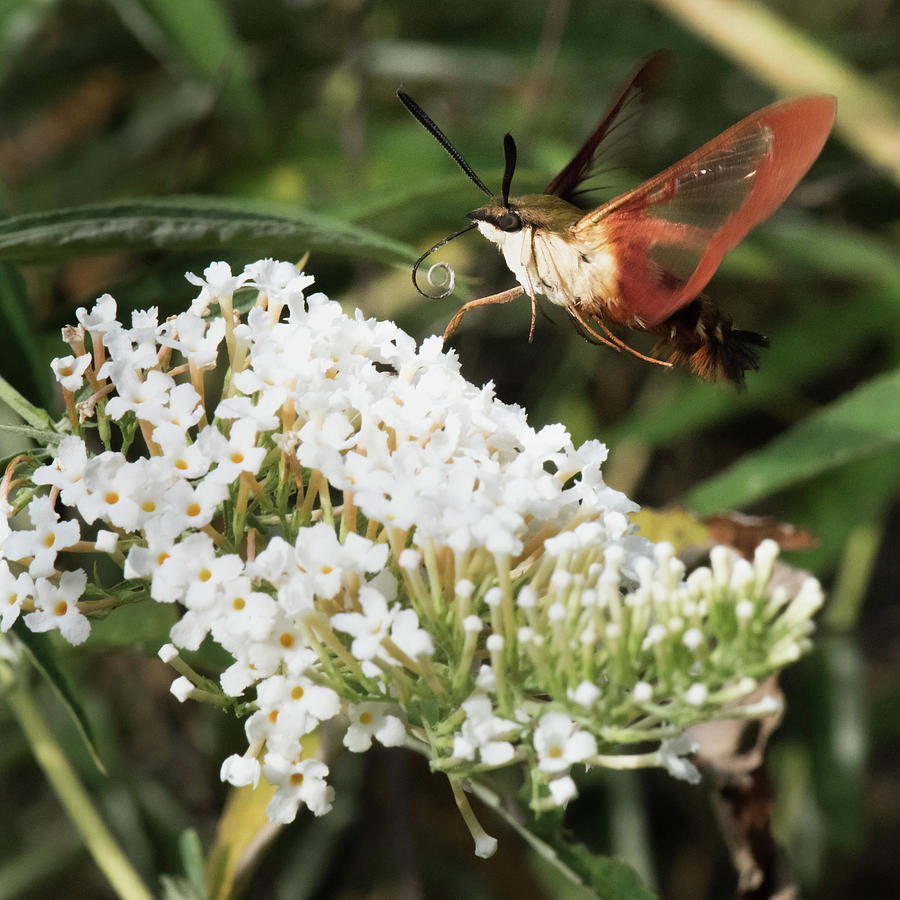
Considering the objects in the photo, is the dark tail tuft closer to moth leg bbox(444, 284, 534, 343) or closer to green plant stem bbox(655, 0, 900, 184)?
moth leg bbox(444, 284, 534, 343)

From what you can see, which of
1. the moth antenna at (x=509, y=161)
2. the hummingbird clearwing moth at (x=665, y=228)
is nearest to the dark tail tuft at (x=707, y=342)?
the hummingbird clearwing moth at (x=665, y=228)

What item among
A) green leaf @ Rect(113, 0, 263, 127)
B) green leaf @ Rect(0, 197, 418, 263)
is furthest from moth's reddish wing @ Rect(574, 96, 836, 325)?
green leaf @ Rect(113, 0, 263, 127)

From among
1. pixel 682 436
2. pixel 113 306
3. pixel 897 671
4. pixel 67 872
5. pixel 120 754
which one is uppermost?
pixel 113 306

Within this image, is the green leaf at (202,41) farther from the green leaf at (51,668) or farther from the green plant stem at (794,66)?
the green leaf at (51,668)

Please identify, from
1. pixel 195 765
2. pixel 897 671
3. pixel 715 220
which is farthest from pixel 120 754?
pixel 897 671

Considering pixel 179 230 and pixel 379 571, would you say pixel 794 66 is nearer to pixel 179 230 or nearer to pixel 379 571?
pixel 179 230

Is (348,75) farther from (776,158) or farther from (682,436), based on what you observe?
(776,158)
